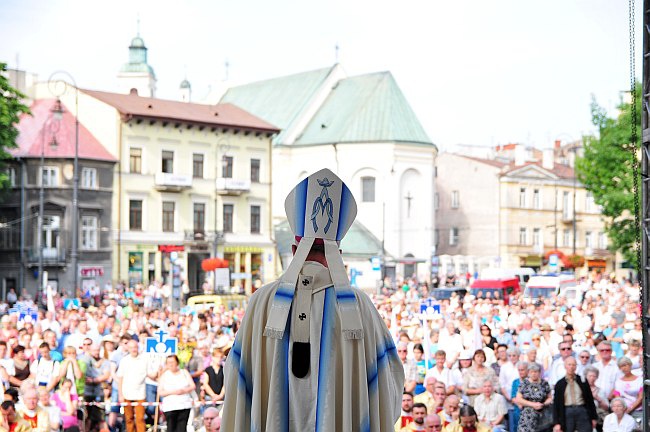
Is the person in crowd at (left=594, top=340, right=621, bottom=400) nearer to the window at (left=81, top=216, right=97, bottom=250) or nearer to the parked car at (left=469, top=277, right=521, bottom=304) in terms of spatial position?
the parked car at (left=469, top=277, right=521, bottom=304)

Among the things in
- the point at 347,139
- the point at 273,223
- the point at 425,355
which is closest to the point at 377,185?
the point at 347,139

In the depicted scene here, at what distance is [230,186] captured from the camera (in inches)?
2319

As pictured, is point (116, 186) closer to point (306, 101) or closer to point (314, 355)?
point (306, 101)

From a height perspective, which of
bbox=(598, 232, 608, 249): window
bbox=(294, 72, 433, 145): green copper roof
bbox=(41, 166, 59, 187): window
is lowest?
bbox=(598, 232, 608, 249): window

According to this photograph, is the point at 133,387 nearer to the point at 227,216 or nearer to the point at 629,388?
the point at 629,388

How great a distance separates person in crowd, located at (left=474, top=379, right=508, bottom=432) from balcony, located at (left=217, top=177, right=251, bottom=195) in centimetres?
4724

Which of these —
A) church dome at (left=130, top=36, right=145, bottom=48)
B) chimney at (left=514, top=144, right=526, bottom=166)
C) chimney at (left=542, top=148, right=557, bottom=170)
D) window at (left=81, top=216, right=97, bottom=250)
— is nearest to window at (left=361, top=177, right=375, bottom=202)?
chimney at (left=514, top=144, right=526, bottom=166)

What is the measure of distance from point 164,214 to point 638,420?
46327 millimetres

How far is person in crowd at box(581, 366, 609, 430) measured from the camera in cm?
1190

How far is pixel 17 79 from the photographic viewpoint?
54.7m

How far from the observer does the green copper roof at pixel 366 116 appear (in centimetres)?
7069

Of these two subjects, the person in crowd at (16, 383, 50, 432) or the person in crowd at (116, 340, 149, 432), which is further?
the person in crowd at (116, 340, 149, 432)

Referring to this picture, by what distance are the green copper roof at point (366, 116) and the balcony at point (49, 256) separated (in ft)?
86.0

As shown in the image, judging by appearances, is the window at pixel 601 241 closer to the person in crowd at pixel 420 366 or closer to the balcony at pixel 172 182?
the balcony at pixel 172 182
